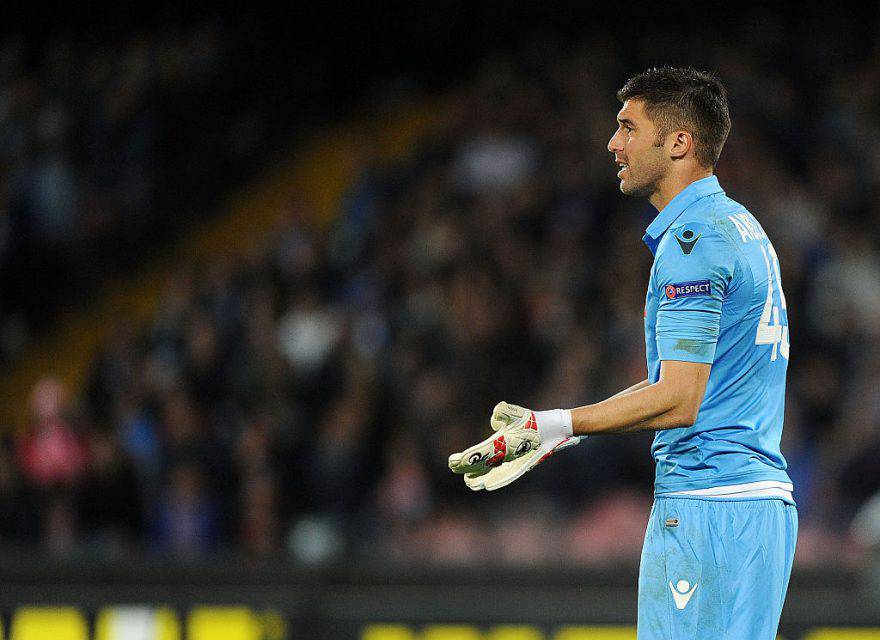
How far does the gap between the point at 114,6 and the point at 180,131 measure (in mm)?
1979

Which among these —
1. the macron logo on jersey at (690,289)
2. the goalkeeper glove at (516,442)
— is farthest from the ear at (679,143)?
the goalkeeper glove at (516,442)

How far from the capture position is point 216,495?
867 cm

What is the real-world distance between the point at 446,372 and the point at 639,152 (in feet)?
17.2

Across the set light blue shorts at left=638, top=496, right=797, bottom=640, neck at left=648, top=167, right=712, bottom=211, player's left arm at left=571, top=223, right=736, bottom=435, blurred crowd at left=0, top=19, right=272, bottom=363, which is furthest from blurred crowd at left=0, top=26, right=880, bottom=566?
player's left arm at left=571, top=223, right=736, bottom=435

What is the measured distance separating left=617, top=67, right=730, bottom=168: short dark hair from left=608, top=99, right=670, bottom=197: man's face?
0.07ft

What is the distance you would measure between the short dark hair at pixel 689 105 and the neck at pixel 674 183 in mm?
34

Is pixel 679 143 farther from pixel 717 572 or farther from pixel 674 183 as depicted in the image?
pixel 717 572

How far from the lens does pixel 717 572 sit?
3.39 metres

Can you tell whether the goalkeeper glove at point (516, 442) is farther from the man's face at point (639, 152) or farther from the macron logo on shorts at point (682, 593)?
the man's face at point (639, 152)

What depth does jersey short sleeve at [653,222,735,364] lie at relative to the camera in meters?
3.27

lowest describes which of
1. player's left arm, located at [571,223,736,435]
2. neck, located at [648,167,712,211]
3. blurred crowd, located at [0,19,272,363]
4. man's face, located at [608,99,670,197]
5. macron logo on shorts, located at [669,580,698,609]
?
macron logo on shorts, located at [669,580,698,609]

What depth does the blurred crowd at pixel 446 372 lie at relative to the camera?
26.5ft

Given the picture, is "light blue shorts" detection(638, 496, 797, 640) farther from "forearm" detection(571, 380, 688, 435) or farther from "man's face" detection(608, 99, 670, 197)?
"man's face" detection(608, 99, 670, 197)

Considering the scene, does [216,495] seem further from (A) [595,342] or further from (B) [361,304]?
(A) [595,342]
